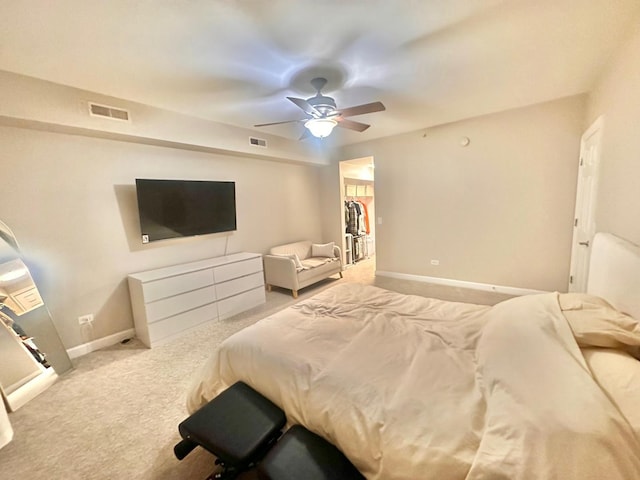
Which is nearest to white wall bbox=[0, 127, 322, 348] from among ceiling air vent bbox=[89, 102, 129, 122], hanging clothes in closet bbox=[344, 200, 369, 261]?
ceiling air vent bbox=[89, 102, 129, 122]

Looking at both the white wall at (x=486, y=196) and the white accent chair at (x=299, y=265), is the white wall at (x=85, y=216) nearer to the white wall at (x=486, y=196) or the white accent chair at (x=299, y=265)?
the white accent chair at (x=299, y=265)

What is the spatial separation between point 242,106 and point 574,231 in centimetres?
442

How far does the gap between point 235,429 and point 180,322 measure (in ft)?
7.15

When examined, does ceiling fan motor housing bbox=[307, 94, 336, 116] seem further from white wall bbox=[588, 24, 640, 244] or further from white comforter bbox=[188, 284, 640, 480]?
→ white wall bbox=[588, 24, 640, 244]

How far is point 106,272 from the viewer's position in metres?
2.90

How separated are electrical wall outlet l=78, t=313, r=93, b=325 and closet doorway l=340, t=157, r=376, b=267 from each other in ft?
13.6

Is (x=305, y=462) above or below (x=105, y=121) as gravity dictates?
below

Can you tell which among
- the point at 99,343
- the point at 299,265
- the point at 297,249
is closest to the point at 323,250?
the point at 297,249

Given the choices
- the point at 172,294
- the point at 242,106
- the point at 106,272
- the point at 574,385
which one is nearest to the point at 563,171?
the point at 574,385

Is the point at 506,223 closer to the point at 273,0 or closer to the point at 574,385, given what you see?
the point at 574,385

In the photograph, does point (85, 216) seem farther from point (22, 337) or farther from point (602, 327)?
point (602, 327)

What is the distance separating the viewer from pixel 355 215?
6281 millimetres

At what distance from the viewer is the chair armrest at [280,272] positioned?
4137mm

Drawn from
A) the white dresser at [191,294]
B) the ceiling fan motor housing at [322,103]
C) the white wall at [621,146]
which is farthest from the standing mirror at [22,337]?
the white wall at [621,146]
